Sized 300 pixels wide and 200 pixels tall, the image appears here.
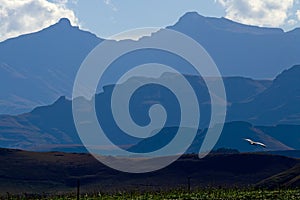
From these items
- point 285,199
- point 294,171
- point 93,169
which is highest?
point 93,169

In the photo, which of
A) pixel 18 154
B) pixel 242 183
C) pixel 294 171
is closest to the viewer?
pixel 294 171

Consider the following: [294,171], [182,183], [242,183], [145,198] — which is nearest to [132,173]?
[182,183]

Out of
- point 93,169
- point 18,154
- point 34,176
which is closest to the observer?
point 34,176

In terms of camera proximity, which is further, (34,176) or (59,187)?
(34,176)

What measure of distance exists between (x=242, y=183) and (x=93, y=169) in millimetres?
51919

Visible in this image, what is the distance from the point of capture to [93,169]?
182m

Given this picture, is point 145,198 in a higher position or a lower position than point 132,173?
lower

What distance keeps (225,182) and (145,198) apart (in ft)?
337

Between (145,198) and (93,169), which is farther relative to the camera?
(93,169)

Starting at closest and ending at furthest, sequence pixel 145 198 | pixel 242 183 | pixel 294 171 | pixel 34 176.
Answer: pixel 145 198, pixel 294 171, pixel 242 183, pixel 34 176

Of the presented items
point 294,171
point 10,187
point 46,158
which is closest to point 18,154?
point 46,158

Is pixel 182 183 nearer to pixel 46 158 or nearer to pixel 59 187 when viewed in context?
pixel 59 187

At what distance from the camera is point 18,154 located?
643 feet

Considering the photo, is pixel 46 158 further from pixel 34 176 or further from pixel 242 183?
pixel 242 183
